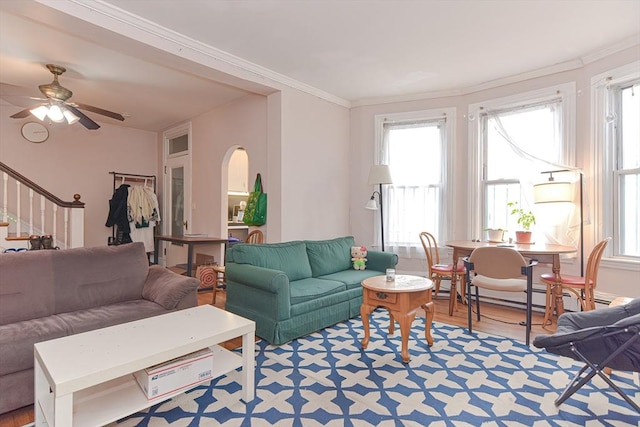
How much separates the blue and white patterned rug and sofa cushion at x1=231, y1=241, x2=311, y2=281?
2.64ft

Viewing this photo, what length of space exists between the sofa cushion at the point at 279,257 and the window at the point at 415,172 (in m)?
1.70

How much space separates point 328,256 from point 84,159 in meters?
4.88

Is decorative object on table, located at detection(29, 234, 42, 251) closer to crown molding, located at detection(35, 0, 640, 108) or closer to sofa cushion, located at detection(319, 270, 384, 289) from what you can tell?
crown molding, located at detection(35, 0, 640, 108)

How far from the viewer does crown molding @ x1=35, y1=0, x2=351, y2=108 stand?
8.43 feet

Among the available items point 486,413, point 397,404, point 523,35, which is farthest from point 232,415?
point 523,35

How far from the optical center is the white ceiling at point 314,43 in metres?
Result: 2.71

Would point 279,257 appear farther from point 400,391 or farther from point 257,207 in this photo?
point 400,391

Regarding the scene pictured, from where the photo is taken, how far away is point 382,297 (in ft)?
9.02

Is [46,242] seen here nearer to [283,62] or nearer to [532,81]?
[283,62]

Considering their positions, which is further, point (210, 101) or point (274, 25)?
point (210, 101)

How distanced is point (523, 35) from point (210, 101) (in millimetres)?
3912

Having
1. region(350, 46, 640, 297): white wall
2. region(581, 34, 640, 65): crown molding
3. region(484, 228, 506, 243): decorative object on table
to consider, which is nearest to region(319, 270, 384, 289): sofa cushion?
region(350, 46, 640, 297): white wall

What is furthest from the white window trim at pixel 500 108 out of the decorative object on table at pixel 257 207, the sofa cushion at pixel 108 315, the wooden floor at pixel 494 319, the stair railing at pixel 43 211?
the stair railing at pixel 43 211

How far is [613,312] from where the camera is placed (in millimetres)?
2234
